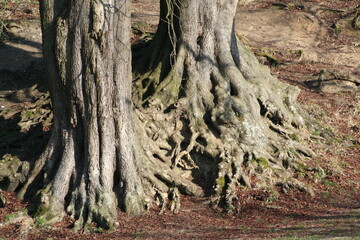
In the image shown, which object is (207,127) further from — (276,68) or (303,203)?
(276,68)

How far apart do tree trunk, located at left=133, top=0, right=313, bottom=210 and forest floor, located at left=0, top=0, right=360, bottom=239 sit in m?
0.57

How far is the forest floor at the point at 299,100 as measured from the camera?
973 centimetres

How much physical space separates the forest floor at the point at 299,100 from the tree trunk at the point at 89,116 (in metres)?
0.41

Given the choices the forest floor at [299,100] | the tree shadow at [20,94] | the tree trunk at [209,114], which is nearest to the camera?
the forest floor at [299,100]

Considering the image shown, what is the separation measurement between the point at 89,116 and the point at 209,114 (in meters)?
3.40

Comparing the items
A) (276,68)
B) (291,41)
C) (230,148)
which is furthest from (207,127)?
(291,41)

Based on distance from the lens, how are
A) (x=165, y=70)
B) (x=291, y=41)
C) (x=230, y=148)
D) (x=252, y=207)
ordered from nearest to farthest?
(x=252, y=207), (x=230, y=148), (x=165, y=70), (x=291, y=41)

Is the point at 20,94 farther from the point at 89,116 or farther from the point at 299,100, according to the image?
the point at 299,100

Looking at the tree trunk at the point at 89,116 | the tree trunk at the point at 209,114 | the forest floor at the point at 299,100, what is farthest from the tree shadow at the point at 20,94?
the tree trunk at the point at 209,114

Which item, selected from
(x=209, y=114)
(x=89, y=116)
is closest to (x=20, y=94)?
(x=209, y=114)

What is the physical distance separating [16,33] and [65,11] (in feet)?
42.3

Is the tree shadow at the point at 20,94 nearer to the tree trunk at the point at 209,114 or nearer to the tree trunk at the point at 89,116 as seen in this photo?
the tree trunk at the point at 89,116

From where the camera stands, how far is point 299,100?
1753 centimetres

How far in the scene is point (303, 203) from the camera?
447 inches
